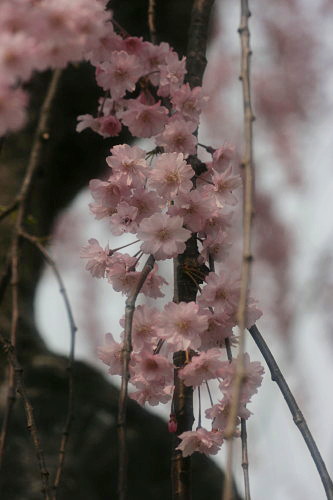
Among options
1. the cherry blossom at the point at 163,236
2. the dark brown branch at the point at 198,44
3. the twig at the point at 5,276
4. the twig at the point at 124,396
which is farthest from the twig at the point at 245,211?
the twig at the point at 5,276

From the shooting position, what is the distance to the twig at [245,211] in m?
0.50

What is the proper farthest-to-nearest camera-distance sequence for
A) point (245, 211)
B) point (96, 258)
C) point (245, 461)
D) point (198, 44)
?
point (198, 44) < point (96, 258) < point (245, 461) < point (245, 211)

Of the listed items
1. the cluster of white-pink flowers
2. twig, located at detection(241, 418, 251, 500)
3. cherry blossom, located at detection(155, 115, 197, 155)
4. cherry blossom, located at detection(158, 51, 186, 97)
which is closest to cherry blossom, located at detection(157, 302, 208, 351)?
the cluster of white-pink flowers

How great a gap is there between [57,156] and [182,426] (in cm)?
161

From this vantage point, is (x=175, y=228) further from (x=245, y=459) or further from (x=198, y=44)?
(x=198, y=44)

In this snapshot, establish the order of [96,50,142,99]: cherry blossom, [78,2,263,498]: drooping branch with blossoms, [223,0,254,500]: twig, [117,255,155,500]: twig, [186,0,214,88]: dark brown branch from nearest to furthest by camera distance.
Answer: [223,0,254,500]: twig < [117,255,155,500]: twig < [78,2,263,498]: drooping branch with blossoms < [96,50,142,99]: cherry blossom < [186,0,214,88]: dark brown branch

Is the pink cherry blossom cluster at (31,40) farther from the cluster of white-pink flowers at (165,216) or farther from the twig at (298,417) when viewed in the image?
the twig at (298,417)

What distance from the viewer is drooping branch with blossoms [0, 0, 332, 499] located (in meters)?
0.86

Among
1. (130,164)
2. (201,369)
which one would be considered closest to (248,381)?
(201,369)

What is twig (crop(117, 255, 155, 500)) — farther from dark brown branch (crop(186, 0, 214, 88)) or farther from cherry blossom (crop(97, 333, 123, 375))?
dark brown branch (crop(186, 0, 214, 88))

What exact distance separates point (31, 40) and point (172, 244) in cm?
29

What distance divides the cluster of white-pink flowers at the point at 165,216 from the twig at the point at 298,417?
0.08ft

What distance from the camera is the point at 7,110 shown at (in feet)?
2.20

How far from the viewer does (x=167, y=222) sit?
2.87ft
